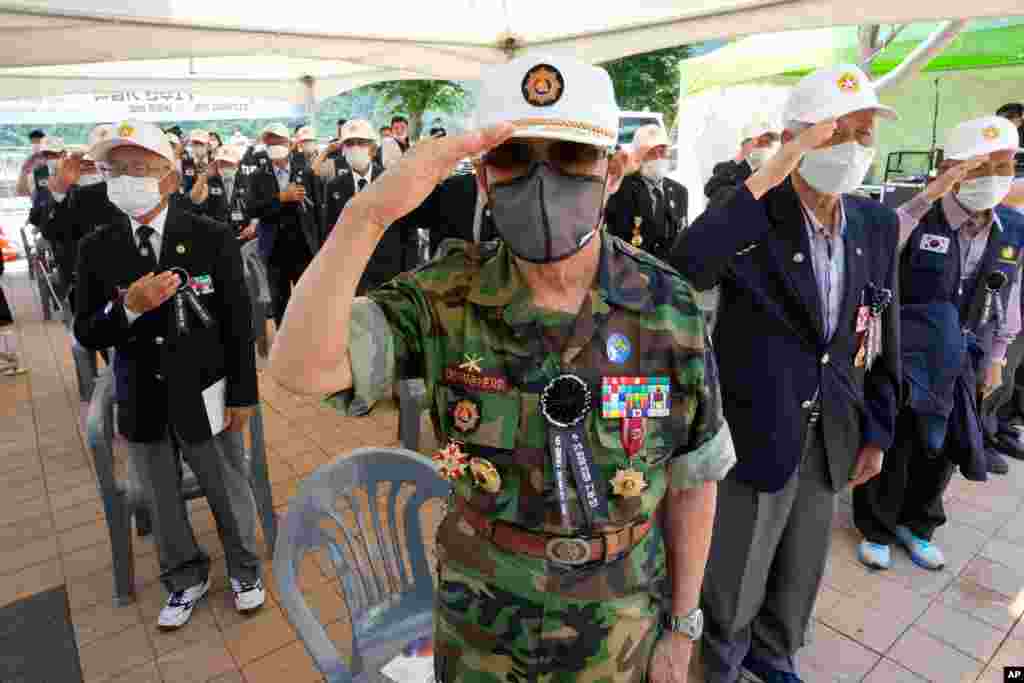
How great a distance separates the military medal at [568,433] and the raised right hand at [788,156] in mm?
1053

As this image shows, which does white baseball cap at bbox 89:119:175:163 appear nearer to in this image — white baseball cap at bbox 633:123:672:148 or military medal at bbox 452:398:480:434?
military medal at bbox 452:398:480:434

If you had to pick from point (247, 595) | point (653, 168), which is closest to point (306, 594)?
point (247, 595)

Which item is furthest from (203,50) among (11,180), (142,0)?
(11,180)

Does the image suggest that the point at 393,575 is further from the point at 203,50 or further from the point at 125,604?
the point at 203,50

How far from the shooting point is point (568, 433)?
1.22 m

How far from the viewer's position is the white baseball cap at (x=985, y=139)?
271cm

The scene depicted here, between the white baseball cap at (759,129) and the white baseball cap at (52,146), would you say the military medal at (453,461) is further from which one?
the white baseball cap at (52,146)

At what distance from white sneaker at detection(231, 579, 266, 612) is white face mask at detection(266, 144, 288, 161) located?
211 inches

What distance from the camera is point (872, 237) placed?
2.06m

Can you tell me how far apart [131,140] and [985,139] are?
355cm

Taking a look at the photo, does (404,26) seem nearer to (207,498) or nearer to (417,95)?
(207,498)

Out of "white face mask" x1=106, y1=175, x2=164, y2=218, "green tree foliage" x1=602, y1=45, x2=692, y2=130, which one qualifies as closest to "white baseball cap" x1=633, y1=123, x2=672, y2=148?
"white face mask" x1=106, y1=175, x2=164, y2=218

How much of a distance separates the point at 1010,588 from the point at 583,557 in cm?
296

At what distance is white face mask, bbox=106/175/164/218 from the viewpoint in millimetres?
2535
